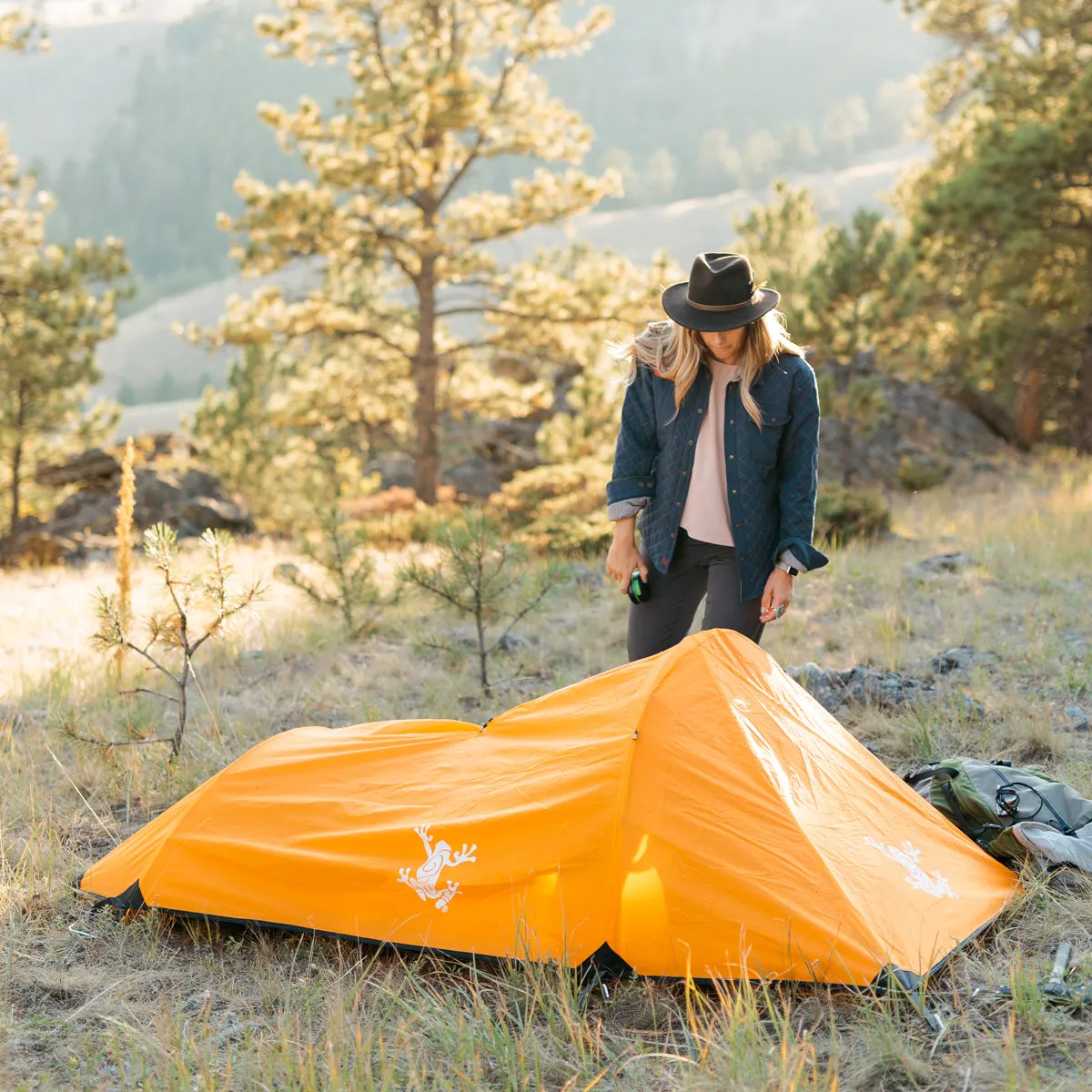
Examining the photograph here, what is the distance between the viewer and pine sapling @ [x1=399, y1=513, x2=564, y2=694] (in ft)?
17.4

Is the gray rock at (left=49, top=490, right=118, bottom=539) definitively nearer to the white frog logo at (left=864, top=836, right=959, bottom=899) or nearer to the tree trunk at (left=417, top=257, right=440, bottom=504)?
the tree trunk at (left=417, top=257, right=440, bottom=504)

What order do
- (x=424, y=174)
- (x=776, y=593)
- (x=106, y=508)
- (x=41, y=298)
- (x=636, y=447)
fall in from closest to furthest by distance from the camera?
(x=776, y=593), (x=636, y=447), (x=424, y=174), (x=41, y=298), (x=106, y=508)

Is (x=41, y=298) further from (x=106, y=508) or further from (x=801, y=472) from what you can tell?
(x=801, y=472)

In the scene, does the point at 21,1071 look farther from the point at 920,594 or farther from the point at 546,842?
the point at 920,594

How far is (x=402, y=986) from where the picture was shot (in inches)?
105

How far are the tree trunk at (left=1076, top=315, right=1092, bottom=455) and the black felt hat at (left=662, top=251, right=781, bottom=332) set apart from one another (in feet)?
45.0

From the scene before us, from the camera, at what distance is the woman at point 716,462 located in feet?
11.3

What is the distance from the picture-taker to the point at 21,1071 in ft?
7.81

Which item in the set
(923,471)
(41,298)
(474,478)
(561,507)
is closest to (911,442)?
(923,471)

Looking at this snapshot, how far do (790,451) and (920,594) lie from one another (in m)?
3.60

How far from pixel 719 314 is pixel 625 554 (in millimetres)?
896

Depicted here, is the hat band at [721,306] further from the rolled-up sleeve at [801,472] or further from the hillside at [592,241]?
the hillside at [592,241]

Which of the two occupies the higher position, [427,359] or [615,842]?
[427,359]

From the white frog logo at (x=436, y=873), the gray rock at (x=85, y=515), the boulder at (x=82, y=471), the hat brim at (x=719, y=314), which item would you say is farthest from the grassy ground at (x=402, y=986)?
the boulder at (x=82, y=471)
